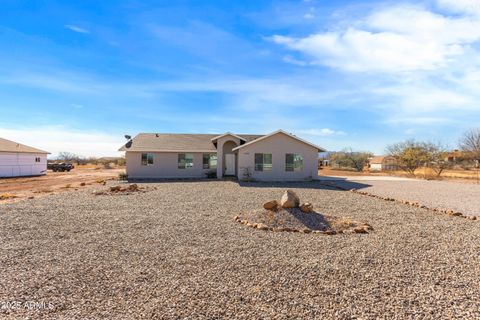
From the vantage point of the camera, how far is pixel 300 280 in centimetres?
445

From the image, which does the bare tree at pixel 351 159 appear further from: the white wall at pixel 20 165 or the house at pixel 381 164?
the white wall at pixel 20 165

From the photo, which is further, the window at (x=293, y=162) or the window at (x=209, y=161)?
the window at (x=209, y=161)

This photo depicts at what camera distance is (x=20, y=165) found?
2828 cm

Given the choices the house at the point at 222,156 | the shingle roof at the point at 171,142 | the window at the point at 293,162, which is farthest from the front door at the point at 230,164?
the window at the point at 293,162

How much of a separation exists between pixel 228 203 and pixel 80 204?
576cm

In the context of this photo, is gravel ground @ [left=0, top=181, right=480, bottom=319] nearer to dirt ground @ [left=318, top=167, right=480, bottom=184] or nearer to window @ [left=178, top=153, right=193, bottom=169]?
window @ [left=178, top=153, right=193, bottom=169]

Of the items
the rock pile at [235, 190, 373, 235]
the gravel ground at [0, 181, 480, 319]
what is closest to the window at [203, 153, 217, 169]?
the rock pile at [235, 190, 373, 235]

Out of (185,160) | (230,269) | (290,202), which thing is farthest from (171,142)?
(230,269)

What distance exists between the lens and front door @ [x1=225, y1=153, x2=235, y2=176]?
2452 centimetres

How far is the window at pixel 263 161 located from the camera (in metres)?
22.1

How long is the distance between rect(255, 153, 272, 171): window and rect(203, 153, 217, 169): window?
4246mm

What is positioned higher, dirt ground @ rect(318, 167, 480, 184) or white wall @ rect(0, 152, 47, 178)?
white wall @ rect(0, 152, 47, 178)

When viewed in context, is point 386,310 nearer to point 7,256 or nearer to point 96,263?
point 96,263

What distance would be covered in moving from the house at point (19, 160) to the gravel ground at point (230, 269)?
75.4ft
